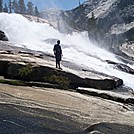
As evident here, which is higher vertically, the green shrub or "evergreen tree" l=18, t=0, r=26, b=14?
"evergreen tree" l=18, t=0, r=26, b=14

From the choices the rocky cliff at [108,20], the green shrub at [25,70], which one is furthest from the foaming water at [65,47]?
the rocky cliff at [108,20]

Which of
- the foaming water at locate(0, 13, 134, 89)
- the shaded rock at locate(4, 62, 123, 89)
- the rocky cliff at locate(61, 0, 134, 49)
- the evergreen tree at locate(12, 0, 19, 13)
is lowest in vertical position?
the shaded rock at locate(4, 62, 123, 89)

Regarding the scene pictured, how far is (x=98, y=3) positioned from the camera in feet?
405

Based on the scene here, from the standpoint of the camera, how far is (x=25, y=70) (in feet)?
64.3

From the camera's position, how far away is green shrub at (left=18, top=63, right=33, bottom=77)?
1942 cm

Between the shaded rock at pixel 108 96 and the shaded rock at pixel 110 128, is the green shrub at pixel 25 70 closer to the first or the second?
the shaded rock at pixel 108 96

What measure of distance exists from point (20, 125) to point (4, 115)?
1.00 m

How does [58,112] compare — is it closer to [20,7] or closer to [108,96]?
[108,96]

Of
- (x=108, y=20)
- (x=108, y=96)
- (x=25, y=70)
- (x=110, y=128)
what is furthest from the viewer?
(x=108, y=20)

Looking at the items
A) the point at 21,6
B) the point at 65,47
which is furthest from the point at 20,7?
the point at 65,47

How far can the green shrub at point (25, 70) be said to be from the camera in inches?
765

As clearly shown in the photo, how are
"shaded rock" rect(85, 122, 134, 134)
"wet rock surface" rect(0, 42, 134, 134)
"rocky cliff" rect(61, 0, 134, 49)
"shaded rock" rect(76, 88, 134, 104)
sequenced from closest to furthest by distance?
"wet rock surface" rect(0, 42, 134, 134)
"shaded rock" rect(85, 122, 134, 134)
"shaded rock" rect(76, 88, 134, 104)
"rocky cliff" rect(61, 0, 134, 49)

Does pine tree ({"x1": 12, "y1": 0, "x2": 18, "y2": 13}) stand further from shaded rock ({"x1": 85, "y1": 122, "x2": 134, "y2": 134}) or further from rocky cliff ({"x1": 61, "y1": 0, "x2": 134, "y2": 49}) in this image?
A: shaded rock ({"x1": 85, "y1": 122, "x2": 134, "y2": 134})

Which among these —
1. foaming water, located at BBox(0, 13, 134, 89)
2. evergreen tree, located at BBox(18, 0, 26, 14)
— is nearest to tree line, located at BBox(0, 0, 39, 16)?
evergreen tree, located at BBox(18, 0, 26, 14)
